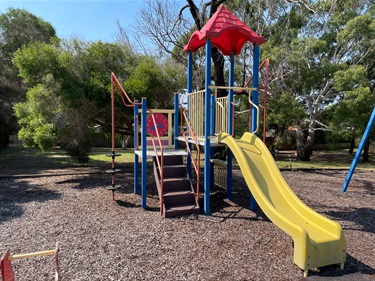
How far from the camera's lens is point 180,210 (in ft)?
16.4

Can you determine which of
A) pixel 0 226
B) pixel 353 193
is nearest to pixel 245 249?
pixel 0 226

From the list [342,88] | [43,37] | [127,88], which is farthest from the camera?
[43,37]

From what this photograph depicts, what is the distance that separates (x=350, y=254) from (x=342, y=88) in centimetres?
1087

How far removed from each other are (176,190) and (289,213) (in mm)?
2293

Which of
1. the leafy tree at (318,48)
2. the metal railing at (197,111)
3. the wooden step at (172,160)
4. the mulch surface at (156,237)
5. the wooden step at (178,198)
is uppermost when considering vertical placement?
the leafy tree at (318,48)

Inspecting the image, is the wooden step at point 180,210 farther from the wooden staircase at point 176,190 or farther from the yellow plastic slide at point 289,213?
the yellow plastic slide at point 289,213

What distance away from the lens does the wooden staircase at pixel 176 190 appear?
5.04 meters

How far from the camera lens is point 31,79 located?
7.98m

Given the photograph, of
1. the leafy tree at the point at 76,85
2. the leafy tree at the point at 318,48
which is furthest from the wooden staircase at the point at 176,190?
the leafy tree at the point at 318,48

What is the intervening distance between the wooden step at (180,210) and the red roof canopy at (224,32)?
124 inches

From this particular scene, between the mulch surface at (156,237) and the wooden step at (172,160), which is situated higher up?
the wooden step at (172,160)

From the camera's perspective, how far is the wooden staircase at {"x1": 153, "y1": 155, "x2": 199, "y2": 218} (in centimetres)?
504

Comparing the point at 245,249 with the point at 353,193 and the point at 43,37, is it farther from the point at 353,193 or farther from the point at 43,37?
the point at 43,37

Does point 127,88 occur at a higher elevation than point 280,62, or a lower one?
lower
